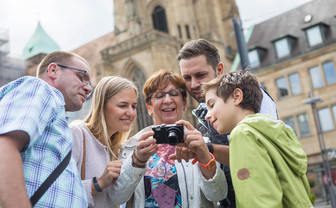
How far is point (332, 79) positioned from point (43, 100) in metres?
24.8

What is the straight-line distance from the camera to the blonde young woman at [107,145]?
268 centimetres

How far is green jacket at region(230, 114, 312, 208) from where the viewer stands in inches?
78.7

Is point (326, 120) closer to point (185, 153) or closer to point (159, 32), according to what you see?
point (159, 32)

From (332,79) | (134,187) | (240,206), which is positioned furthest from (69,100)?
(332,79)

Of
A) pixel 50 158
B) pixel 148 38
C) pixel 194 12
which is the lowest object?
pixel 50 158

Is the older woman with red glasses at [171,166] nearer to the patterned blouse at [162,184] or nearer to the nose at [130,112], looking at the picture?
the patterned blouse at [162,184]

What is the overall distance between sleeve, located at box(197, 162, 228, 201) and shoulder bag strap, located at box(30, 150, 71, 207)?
3.29 feet

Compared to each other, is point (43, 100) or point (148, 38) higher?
point (148, 38)

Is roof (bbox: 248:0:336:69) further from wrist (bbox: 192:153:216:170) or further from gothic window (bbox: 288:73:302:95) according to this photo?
wrist (bbox: 192:153:216:170)

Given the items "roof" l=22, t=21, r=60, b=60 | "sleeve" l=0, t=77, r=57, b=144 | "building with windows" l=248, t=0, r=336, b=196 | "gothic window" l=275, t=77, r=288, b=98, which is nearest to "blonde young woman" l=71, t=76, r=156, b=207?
"sleeve" l=0, t=77, r=57, b=144

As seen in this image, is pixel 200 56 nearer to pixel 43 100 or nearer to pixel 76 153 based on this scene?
pixel 76 153

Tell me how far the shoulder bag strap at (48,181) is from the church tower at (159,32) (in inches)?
973

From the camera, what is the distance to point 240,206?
2.04 meters

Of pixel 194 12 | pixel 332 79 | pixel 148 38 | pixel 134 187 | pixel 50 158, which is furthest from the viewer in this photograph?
pixel 194 12
